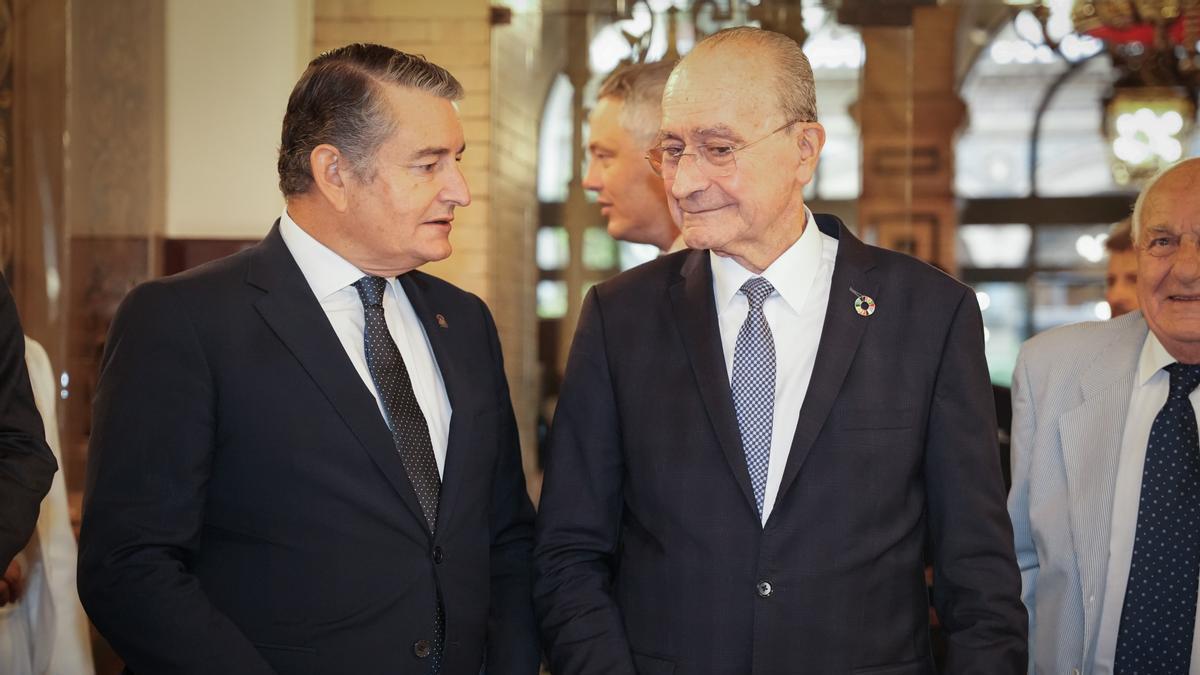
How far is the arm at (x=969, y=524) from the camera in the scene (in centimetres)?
234

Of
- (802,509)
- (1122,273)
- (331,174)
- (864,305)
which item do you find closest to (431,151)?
(331,174)

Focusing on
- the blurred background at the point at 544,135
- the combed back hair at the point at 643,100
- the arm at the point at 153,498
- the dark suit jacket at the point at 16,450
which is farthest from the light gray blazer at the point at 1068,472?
the blurred background at the point at 544,135

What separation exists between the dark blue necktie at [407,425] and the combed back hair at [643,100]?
59.9 inches

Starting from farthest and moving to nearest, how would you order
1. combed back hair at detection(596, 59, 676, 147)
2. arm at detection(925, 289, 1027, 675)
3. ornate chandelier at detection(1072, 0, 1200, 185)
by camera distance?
ornate chandelier at detection(1072, 0, 1200, 185), combed back hair at detection(596, 59, 676, 147), arm at detection(925, 289, 1027, 675)

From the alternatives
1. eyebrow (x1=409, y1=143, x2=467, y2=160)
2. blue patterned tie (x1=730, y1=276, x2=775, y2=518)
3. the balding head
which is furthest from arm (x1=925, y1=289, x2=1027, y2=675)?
eyebrow (x1=409, y1=143, x2=467, y2=160)

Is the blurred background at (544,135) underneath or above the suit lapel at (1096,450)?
above

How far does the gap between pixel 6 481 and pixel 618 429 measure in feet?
3.52

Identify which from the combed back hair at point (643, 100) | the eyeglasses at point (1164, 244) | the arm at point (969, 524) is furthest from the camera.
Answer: the combed back hair at point (643, 100)

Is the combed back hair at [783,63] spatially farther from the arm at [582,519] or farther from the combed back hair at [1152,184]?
the combed back hair at [1152,184]

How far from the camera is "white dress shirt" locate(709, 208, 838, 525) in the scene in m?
2.42

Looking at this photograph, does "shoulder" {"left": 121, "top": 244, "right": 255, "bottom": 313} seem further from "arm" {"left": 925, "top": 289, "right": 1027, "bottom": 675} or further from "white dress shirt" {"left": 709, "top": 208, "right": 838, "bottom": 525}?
"arm" {"left": 925, "top": 289, "right": 1027, "bottom": 675}

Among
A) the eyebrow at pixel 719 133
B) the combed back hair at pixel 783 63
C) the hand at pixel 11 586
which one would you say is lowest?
the hand at pixel 11 586

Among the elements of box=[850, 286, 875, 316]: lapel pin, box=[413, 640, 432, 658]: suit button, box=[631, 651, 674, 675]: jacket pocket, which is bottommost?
box=[631, 651, 674, 675]: jacket pocket

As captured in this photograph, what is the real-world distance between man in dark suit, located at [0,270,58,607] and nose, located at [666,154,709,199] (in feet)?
3.86
